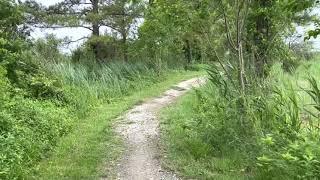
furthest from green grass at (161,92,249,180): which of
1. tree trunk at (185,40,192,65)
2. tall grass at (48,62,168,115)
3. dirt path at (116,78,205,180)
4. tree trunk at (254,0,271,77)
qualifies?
tree trunk at (185,40,192,65)

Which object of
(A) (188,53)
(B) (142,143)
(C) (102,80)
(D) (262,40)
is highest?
(D) (262,40)

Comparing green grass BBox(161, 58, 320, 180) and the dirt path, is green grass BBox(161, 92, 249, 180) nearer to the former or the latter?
green grass BBox(161, 58, 320, 180)

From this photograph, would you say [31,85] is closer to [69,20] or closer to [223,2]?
[223,2]

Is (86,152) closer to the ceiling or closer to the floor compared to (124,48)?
closer to the floor

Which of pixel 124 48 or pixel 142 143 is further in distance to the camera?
pixel 124 48

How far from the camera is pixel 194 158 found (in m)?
6.70

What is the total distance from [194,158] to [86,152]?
1.88m

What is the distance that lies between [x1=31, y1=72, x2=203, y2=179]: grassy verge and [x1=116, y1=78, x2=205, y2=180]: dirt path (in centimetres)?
23

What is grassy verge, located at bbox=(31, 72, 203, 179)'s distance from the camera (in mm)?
6164

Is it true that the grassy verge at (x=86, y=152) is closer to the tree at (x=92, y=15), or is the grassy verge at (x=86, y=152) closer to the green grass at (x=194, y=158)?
the green grass at (x=194, y=158)

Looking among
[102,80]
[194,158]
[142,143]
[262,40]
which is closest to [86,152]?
[142,143]

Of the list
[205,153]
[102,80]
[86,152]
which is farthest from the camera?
[102,80]

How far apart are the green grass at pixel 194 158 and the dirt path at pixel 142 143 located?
0.67 ft

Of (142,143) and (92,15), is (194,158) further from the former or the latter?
(92,15)
